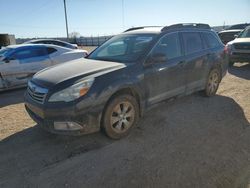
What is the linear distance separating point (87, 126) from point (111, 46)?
2193 mm

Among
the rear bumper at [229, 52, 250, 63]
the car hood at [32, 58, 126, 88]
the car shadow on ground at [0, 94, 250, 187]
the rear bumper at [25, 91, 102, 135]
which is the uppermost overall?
the car hood at [32, 58, 126, 88]

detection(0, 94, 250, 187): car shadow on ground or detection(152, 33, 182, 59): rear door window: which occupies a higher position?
detection(152, 33, 182, 59): rear door window

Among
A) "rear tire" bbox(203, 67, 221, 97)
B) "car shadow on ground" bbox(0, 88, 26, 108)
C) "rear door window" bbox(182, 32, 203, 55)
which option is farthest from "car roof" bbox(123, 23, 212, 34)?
"car shadow on ground" bbox(0, 88, 26, 108)

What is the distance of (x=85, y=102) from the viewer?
364cm

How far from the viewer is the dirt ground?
313 centimetres

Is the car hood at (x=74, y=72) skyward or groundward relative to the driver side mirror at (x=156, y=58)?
groundward

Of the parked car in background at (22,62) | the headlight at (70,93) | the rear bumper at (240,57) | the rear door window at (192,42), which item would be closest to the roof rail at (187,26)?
the rear door window at (192,42)

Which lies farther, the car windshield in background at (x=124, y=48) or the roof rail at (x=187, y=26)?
the roof rail at (x=187, y=26)

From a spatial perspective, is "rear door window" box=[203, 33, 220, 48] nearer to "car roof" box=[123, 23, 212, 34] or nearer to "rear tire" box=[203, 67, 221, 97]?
"car roof" box=[123, 23, 212, 34]

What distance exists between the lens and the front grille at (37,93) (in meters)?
3.79

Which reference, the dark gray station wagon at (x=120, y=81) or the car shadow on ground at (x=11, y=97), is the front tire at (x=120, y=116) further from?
the car shadow on ground at (x=11, y=97)

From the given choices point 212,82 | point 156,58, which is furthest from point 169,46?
point 212,82

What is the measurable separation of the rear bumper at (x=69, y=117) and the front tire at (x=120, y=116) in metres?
0.18

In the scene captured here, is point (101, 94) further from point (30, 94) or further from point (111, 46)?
point (111, 46)
